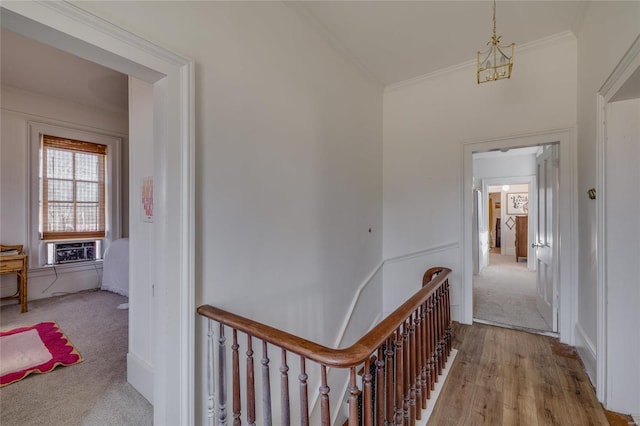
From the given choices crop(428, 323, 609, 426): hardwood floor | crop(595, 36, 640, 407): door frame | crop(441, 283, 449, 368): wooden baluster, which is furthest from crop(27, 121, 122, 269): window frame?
crop(595, 36, 640, 407): door frame

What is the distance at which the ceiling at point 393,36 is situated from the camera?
2.25 m

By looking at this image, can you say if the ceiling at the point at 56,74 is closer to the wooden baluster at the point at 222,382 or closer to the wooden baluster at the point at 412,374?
the wooden baluster at the point at 222,382

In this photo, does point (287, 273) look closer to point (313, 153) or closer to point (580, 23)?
point (313, 153)

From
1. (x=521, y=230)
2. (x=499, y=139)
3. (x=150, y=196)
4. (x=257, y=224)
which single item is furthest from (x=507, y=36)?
(x=521, y=230)

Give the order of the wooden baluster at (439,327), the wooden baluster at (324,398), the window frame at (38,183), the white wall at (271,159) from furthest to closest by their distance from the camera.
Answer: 1. the window frame at (38,183)
2. the wooden baluster at (439,327)
3. the white wall at (271,159)
4. the wooden baluster at (324,398)

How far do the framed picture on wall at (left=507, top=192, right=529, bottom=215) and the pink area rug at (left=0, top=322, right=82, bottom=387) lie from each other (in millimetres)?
10206

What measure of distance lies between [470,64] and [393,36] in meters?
1.06

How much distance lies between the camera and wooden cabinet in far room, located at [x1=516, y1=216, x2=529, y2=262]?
7871mm

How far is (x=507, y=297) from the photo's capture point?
4078 mm

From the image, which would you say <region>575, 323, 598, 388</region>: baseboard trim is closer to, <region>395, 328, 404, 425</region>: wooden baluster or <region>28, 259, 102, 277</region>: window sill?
<region>395, 328, 404, 425</region>: wooden baluster

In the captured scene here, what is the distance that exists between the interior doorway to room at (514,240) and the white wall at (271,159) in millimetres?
1962

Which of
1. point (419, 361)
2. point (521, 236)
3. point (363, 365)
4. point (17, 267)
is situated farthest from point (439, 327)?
point (521, 236)

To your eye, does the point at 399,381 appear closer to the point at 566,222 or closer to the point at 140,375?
the point at 140,375

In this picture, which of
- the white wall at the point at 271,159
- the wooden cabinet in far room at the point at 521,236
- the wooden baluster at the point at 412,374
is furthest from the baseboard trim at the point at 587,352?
the wooden cabinet in far room at the point at 521,236
